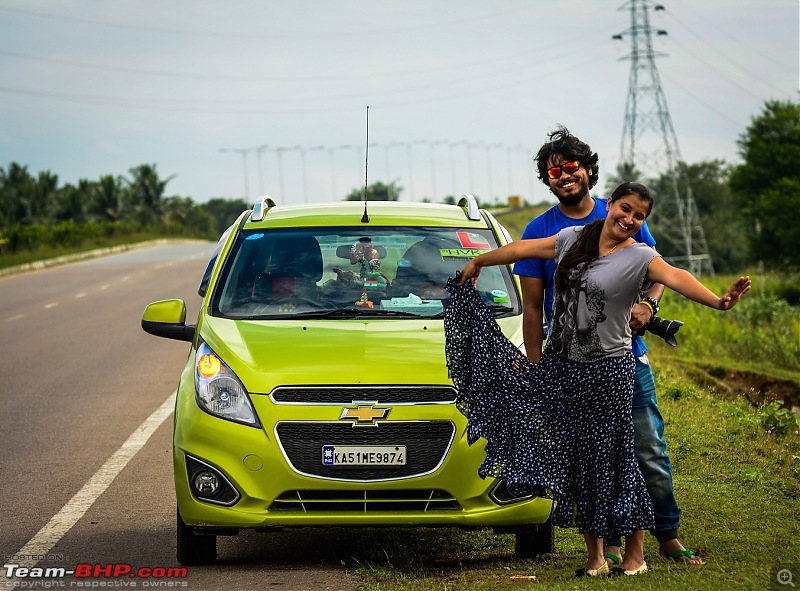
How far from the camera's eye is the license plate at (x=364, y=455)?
5.70 metres

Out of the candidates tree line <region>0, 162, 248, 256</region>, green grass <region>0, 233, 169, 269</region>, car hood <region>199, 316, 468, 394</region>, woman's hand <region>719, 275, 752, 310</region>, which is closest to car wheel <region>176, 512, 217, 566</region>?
car hood <region>199, 316, 468, 394</region>

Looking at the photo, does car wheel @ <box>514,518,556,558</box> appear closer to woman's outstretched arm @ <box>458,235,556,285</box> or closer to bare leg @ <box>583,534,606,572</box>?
bare leg @ <box>583,534,606,572</box>

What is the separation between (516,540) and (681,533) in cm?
90

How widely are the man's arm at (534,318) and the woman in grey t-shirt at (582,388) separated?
129mm

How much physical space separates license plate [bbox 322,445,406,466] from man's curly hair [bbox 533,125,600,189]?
1.42 metres

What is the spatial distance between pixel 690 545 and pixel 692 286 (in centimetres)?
165

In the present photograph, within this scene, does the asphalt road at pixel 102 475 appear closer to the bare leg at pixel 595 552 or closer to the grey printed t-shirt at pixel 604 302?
the bare leg at pixel 595 552

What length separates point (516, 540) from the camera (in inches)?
247

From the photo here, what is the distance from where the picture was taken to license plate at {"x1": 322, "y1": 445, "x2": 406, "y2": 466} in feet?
18.7

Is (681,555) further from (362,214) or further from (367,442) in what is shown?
(362,214)

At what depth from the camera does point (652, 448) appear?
5.70m

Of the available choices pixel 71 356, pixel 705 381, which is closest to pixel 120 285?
pixel 71 356

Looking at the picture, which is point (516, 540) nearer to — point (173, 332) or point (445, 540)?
point (445, 540)

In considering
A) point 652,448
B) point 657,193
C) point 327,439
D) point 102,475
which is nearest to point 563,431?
point 652,448
